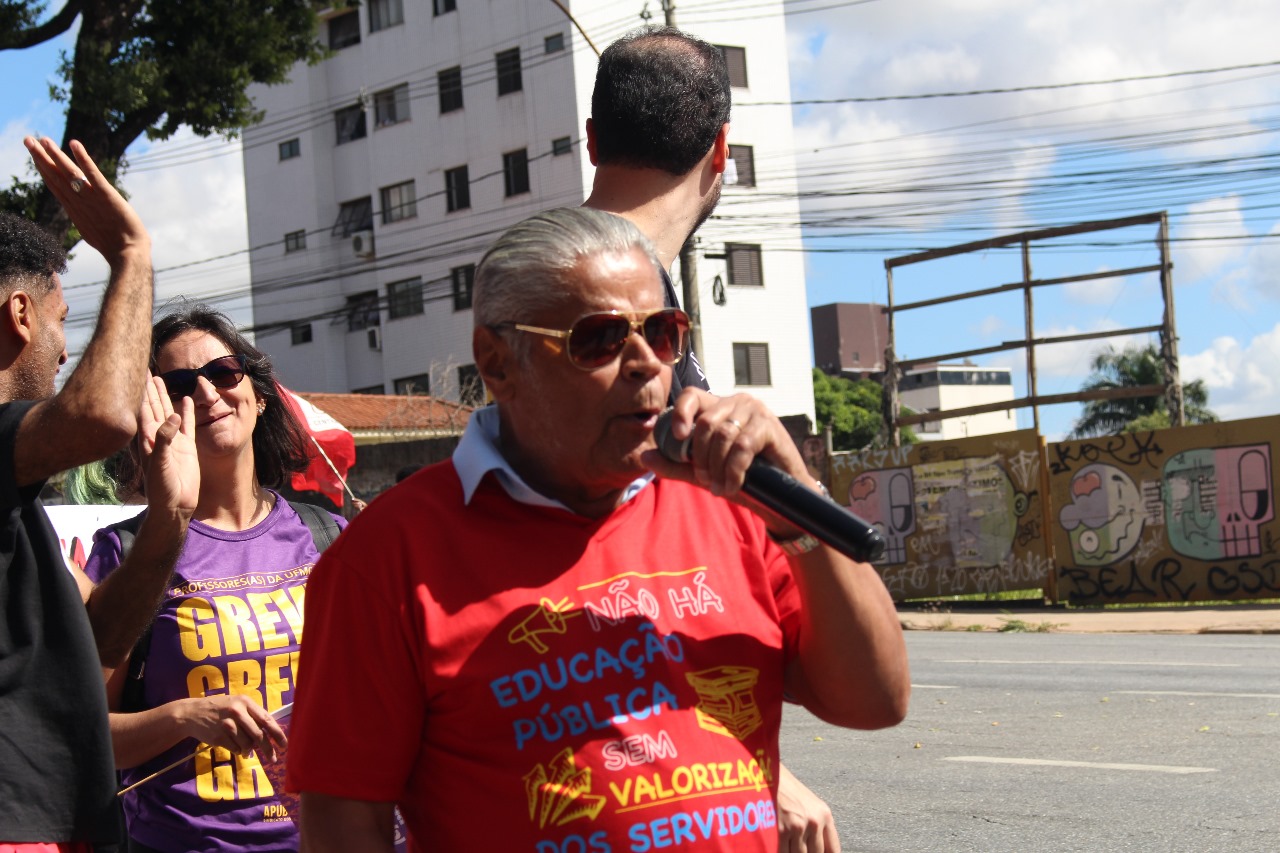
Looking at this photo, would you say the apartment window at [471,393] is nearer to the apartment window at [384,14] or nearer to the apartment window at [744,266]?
the apartment window at [744,266]

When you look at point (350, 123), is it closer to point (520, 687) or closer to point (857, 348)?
point (520, 687)

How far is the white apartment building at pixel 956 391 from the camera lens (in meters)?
114

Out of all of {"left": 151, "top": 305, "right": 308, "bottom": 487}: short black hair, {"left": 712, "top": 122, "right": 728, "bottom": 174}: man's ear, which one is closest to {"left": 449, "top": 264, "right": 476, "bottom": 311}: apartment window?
{"left": 151, "top": 305, "right": 308, "bottom": 487}: short black hair

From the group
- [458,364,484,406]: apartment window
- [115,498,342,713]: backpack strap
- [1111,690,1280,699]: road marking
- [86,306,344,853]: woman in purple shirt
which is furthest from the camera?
[458,364,484,406]: apartment window

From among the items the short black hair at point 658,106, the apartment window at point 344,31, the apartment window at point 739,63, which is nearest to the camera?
the short black hair at point 658,106

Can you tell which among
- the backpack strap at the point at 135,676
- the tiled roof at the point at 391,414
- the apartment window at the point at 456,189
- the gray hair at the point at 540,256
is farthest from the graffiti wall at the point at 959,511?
the apartment window at the point at 456,189

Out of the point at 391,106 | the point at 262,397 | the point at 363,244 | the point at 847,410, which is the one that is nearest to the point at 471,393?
the point at 363,244

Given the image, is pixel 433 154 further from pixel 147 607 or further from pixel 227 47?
pixel 147 607

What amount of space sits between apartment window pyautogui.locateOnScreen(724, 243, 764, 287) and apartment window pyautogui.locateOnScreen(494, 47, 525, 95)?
7.47 metres

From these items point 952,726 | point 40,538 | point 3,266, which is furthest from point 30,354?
point 952,726

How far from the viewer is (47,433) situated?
2521 mm

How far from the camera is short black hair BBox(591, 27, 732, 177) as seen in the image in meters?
2.72

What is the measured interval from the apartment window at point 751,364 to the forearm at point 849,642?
40625 millimetres

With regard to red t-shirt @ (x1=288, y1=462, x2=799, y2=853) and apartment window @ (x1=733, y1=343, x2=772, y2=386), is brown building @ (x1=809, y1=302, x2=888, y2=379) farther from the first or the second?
red t-shirt @ (x1=288, y1=462, x2=799, y2=853)
